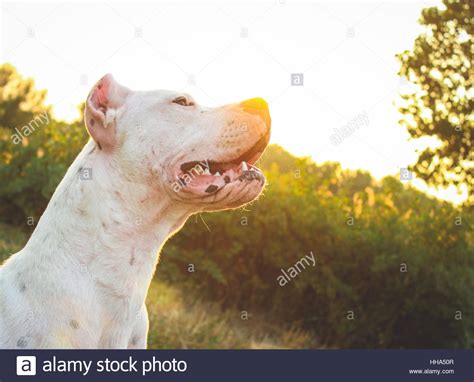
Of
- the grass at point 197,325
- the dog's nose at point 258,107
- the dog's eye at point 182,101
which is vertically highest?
the dog's nose at point 258,107

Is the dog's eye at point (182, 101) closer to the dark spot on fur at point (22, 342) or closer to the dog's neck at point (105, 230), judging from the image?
the dog's neck at point (105, 230)

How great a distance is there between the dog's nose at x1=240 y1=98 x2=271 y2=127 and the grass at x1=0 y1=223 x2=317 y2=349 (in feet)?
19.7

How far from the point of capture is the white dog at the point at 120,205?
3396mm

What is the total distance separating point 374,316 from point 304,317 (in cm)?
127

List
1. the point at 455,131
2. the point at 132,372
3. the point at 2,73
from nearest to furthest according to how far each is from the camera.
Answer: the point at 132,372 < the point at 455,131 < the point at 2,73

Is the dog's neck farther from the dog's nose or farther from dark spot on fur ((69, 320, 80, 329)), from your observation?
the dog's nose

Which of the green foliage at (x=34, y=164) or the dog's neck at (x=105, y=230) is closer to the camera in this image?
the dog's neck at (x=105, y=230)

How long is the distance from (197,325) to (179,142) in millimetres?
6871

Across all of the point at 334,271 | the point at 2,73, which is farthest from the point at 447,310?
the point at 2,73

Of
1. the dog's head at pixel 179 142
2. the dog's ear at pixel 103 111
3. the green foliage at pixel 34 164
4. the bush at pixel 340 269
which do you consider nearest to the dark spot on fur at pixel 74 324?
the dog's head at pixel 179 142

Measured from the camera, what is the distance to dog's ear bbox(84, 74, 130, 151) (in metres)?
3.58

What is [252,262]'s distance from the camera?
12.8 m

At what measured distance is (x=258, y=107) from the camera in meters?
3.79

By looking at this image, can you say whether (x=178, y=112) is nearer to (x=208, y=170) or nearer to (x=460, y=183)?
(x=208, y=170)
